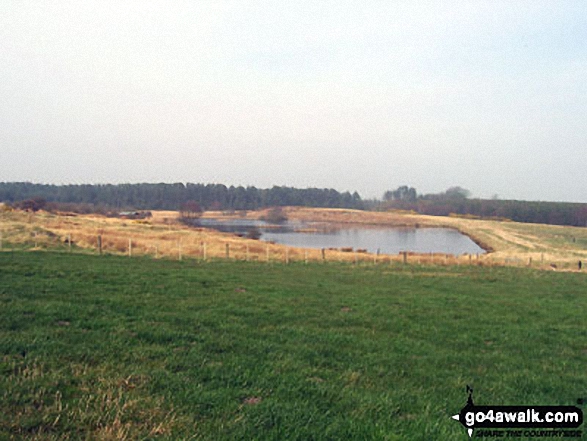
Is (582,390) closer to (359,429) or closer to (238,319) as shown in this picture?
(359,429)

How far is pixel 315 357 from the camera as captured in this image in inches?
249

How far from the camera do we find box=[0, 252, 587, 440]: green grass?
3744 millimetres

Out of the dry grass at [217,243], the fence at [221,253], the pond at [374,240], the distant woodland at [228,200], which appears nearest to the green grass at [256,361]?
the fence at [221,253]

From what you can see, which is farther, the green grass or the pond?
the pond

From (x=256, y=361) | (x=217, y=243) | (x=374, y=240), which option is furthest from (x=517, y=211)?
(x=256, y=361)

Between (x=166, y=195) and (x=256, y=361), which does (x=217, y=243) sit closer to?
(x=256, y=361)

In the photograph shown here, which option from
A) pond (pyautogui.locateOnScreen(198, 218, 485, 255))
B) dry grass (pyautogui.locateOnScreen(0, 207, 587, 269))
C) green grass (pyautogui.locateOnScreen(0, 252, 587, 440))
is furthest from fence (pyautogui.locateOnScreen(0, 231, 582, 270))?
green grass (pyautogui.locateOnScreen(0, 252, 587, 440))

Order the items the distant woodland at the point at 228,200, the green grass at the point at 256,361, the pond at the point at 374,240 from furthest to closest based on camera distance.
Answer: the distant woodland at the point at 228,200 < the pond at the point at 374,240 < the green grass at the point at 256,361

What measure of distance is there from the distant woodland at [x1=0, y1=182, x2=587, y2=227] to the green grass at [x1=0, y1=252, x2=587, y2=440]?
11972 centimetres

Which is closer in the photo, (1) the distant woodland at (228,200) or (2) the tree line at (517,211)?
(2) the tree line at (517,211)

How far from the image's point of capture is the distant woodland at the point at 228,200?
125m

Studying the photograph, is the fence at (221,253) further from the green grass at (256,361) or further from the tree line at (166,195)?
the tree line at (166,195)

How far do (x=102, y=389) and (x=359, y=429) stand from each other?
2312mm

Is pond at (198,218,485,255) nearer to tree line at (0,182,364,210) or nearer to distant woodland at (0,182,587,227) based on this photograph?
distant woodland at (0,182,587,227)
